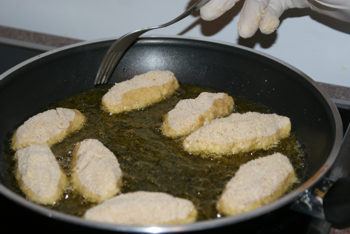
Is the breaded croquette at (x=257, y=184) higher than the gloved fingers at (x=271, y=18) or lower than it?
lower

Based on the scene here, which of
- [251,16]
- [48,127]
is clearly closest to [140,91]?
[48,127]

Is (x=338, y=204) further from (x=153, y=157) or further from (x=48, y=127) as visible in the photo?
(x=48, y=127)

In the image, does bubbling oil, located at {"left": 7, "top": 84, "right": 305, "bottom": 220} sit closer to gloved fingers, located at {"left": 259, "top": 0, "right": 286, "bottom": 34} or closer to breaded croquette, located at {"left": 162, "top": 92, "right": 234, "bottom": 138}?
breaded croquette, located at {"left": 162, "top": 92, "right": 234, "bottom": 138}

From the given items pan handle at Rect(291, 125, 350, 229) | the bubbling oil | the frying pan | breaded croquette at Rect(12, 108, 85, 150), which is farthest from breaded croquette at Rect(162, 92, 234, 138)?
pan handle at Rect(291, 125, 350, 229)

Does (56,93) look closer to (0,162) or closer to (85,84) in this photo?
(85,84)

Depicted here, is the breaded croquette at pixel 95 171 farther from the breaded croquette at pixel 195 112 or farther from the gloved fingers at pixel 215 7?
the gloved fingers at pixel 215 7

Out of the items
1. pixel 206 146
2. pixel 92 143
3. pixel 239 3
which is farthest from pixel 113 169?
pixel 239 3

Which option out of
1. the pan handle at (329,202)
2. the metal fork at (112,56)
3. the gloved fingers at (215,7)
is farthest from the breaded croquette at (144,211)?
the gloved fingers at (215,7)
